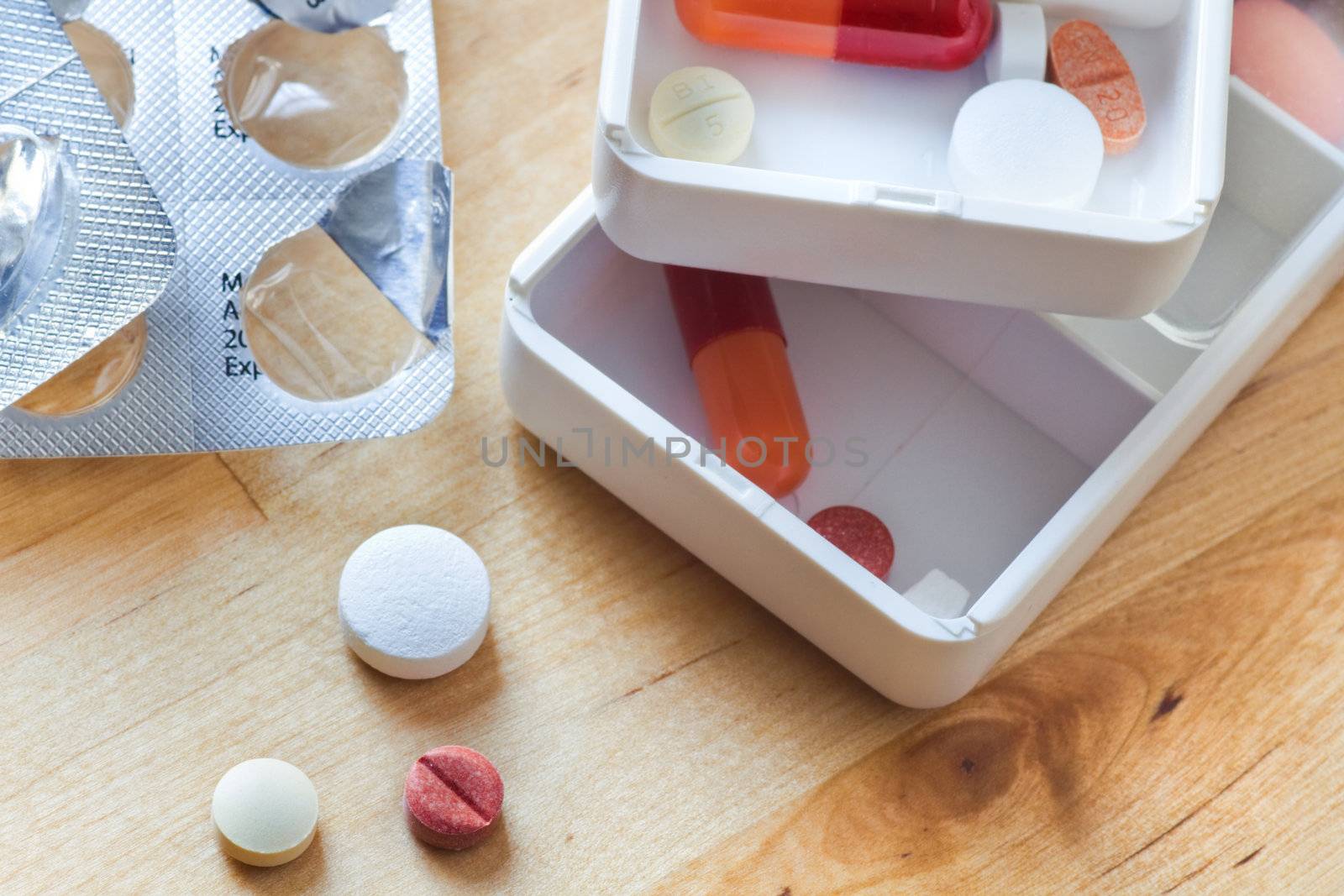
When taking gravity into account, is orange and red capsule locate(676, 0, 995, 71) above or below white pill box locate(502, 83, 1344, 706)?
above

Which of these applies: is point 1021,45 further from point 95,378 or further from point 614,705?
point 95,378

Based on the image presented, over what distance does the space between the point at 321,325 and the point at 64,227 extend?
13cm

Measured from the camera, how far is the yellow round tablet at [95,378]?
2.34 ft

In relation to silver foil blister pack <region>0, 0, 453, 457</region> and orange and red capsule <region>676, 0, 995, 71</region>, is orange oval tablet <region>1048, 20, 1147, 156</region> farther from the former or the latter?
silver foil blister pack <region>0, 0, 453, 457</region>

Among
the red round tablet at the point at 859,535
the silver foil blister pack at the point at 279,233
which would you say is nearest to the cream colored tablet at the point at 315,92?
the silver foil blister pack at the point at 279,233

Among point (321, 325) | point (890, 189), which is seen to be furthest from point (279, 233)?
point (890, 189)

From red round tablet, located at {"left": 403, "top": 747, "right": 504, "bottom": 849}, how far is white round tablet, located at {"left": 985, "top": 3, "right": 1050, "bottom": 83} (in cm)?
40

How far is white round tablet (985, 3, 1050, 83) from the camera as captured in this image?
0.65 meters

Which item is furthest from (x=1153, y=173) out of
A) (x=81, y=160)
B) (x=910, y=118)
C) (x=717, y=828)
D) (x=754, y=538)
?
(x=81, y=160)

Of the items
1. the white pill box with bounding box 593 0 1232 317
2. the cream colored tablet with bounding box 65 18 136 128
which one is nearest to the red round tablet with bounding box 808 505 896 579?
the white pill box with bounding box 593 0 1232 317

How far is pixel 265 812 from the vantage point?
→ 64 centimetres

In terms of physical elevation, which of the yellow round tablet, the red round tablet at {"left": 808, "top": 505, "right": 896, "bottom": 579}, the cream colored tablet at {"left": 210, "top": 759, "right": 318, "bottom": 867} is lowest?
the cream colored tablet at {"left": 210, "top": 759, "right": 318, "bottom": 867}

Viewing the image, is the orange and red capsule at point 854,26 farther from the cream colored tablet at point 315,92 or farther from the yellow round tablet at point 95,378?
the yellow round tablet at point 95,378

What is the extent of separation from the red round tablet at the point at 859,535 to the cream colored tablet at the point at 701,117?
187mm
